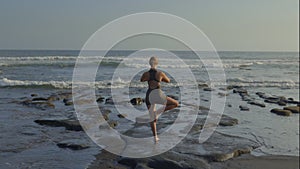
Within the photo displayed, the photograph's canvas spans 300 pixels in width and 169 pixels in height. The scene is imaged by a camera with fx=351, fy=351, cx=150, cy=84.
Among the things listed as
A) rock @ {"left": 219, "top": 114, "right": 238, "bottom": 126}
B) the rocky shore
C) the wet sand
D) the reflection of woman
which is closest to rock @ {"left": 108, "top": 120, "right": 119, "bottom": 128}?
the rocky shore

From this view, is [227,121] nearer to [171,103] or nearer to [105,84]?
[171,103]

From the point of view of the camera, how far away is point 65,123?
11.8 m

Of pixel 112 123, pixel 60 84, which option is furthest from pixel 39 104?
pixel 60 84

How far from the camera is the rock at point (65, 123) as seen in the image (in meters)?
11.4

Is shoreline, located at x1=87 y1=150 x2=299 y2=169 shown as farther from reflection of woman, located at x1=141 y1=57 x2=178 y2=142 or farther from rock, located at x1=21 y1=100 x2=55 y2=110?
rock, located at x1=21 y1=100 x2=55 y2=110

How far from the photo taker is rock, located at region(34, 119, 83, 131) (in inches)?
448

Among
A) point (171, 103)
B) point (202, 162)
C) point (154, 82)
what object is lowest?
point (202, 162)

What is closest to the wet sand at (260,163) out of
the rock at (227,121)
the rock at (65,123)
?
the rock at (227,121)

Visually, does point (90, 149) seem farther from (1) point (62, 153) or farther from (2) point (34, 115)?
(2) point (34, 115)

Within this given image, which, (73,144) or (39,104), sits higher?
(73,144)

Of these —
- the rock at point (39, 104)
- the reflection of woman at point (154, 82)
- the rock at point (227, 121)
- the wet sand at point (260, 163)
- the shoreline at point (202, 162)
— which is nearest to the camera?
the shoreline at point (202, 162)

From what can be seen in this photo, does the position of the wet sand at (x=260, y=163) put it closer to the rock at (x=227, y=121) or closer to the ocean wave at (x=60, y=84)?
the rock at (x=227, y=121)

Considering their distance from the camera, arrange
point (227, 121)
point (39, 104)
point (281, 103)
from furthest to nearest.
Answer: point (281, 103) → point (39, 104) → point (227, 121)

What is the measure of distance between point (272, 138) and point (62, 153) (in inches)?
242
